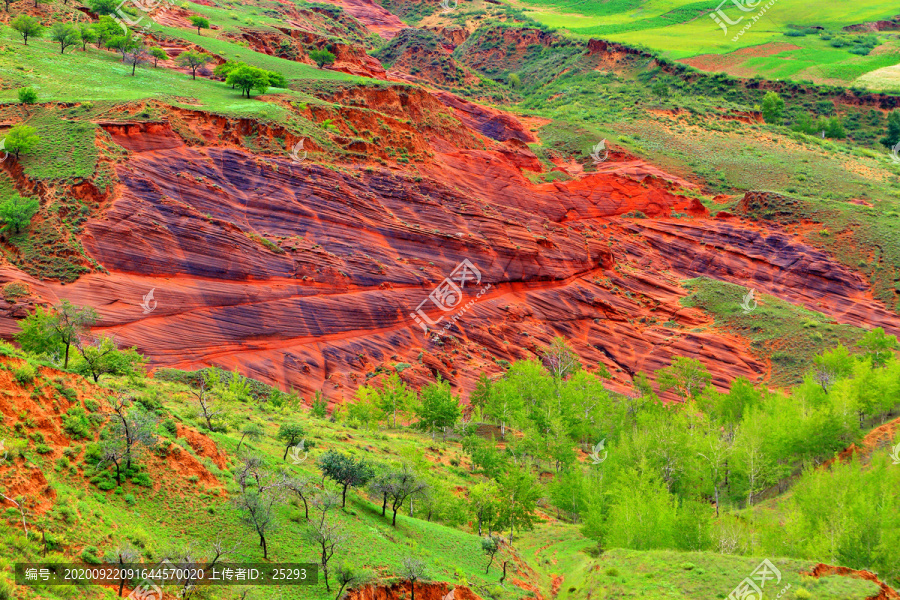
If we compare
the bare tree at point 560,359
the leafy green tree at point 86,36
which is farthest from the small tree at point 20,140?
the bare tree at point 560,359

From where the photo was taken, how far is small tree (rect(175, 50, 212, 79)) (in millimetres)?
68494

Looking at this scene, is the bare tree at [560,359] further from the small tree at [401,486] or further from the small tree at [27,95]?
the small tree at [27,95]

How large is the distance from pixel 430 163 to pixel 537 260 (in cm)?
1574

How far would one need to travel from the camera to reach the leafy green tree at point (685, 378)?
58.4 m

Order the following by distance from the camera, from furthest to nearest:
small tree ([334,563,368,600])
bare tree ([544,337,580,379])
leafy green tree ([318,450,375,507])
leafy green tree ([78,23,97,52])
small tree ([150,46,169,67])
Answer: small tree ([150,46,169,67]) → leafy green tree ([78,23,97,52]) → bare tree ([544,337,580,379]) → leafy green tree ([318,450,375,507]) → small tree ([334,563,368,600])

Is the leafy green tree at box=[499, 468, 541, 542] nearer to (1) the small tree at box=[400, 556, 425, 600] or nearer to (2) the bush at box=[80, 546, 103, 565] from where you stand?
(1) the small tree at box=[400, 556, 425, 600]

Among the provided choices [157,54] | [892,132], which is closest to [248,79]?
[157,54]

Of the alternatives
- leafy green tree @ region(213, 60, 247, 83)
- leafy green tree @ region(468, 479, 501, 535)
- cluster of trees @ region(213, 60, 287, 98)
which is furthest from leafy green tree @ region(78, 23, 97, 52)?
leafy green tree @ region(468, 479, 501, 535)

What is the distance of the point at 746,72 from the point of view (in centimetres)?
13400

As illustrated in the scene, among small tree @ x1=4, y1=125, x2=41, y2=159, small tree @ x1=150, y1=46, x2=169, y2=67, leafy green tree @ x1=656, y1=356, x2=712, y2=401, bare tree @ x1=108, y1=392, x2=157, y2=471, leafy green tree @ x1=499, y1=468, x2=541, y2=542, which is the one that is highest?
small tree @ x1=150, y1=46, x2=169, y2=67

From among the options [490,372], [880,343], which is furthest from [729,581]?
[880,343]

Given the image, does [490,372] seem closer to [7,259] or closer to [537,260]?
[537,260]

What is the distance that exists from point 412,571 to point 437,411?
84.5 ft

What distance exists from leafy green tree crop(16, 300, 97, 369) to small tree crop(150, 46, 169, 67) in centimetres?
4236
